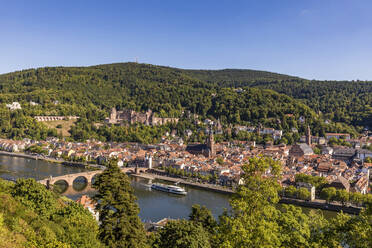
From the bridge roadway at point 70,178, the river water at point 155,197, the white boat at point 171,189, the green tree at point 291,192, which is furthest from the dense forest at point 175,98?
the white boat at point 171,189

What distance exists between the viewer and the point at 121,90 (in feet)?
324

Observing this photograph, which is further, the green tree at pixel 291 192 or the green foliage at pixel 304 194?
the green tree at pixel 291 192

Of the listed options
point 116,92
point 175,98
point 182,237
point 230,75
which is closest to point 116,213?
point 182,237

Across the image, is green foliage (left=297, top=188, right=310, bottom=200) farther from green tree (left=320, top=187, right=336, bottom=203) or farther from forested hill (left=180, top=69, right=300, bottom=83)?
forested hill (left=180, top=69, right=300, bottom=83)

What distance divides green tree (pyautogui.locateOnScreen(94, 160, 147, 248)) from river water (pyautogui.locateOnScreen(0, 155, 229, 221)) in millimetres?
10361

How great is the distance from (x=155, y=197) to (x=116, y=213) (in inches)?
653

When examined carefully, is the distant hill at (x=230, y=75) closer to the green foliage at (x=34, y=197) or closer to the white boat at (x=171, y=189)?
the white boat at (x=171, y=189)

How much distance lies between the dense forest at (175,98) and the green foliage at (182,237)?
171 ft

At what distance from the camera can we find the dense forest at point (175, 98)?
63500 mm

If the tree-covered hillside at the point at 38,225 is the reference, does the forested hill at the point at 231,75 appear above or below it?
above

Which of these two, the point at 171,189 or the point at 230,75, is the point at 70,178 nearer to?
the point at 171,189

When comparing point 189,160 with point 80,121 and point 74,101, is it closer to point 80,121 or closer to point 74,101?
point 80,121

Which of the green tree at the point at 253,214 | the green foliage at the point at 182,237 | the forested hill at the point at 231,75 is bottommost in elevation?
the green foliage at the point at 182,237

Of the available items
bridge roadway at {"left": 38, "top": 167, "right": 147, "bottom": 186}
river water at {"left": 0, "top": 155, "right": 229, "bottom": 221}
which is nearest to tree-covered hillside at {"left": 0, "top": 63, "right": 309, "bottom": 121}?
river water at {"left": 0, "top": 155, "right": 229, "bottom": 221}
